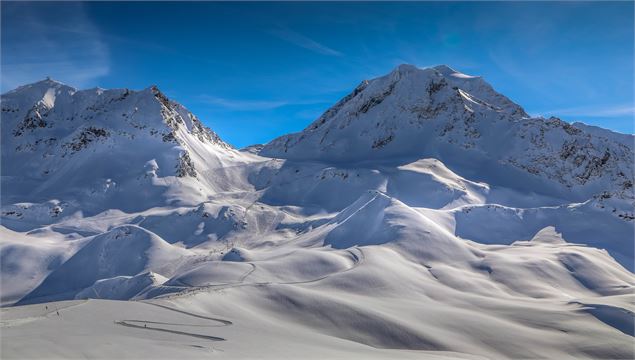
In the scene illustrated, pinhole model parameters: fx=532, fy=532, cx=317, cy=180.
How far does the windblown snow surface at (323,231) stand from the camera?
90.3 ft

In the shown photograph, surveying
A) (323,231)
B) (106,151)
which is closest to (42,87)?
(106,151)

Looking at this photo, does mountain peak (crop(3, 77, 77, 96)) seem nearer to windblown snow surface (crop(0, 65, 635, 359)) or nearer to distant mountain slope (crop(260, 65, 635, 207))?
windblown snow surface (crop(0, 65, 635, 359))

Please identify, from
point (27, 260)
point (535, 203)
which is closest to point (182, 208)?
point (27, 260)

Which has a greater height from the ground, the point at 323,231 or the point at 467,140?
the point at 467,140

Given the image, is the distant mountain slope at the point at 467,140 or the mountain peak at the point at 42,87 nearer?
the distant mountain slope at the point at 467,140

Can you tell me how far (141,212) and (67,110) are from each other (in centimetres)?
5253

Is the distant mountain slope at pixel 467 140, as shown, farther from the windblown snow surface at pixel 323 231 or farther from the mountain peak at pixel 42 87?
the mountain peak at pixel 42 87

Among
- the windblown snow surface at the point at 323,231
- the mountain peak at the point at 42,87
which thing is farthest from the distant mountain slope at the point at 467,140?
the mountain peak at the point at 42,87

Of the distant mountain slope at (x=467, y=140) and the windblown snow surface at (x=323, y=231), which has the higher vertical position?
the distant mountain slope at (x=467, y=140)

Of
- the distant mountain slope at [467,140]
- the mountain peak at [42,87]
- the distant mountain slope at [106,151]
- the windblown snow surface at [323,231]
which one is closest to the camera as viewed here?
the windblown snow surface at [323,231]

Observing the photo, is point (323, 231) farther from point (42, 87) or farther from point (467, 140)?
point (42, 87)

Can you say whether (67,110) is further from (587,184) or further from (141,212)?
(587,184)

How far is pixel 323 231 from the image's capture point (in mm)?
67750

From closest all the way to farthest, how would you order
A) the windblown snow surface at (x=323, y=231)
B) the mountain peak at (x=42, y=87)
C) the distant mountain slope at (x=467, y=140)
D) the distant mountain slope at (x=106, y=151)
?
the windblown snow surface at (x=323, y=231)
the distant mountain slope at (x=106, y=151)
the distant mountain slope at (x=467, y=140)
the mountain peak at (x=42, y=87)
